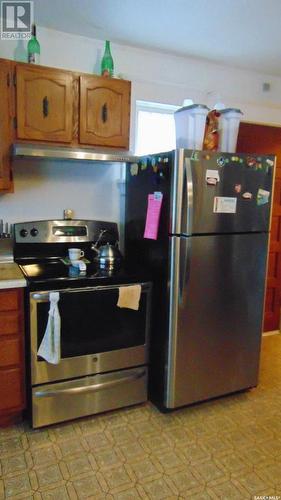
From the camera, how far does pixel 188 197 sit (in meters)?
1.97

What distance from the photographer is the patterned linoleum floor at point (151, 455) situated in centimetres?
165

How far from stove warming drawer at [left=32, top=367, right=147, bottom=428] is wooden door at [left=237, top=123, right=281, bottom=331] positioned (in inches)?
71.2

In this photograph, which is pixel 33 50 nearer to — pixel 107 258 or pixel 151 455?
pixel 107 258

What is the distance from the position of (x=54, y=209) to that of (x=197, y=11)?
1495 mm

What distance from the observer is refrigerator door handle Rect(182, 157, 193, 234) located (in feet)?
Answer: 6.40

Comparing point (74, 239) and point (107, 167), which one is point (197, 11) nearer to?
point (107, 167)

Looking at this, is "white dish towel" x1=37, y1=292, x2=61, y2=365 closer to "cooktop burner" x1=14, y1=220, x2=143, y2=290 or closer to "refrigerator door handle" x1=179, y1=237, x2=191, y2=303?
"cooktop burner" x1=14, y1=220, x2=143, y2=290

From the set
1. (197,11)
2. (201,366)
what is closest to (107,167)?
(197,11)

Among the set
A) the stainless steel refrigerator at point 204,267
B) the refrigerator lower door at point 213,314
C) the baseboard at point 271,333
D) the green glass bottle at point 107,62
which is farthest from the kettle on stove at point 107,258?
the baseboard at point 271,333

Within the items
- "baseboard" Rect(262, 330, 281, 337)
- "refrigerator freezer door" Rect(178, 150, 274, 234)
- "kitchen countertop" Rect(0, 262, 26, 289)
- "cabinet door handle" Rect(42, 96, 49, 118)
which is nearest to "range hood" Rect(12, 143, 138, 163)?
"cabinet door handle" Rect(42, 96, 49, 118)

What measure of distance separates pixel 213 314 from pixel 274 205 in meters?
1.64

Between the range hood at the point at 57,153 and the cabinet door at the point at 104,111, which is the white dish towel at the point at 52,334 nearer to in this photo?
the range hood at the point at 57,153

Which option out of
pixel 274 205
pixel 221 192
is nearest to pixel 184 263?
pixel 221 192

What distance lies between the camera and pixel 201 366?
2221 mm
